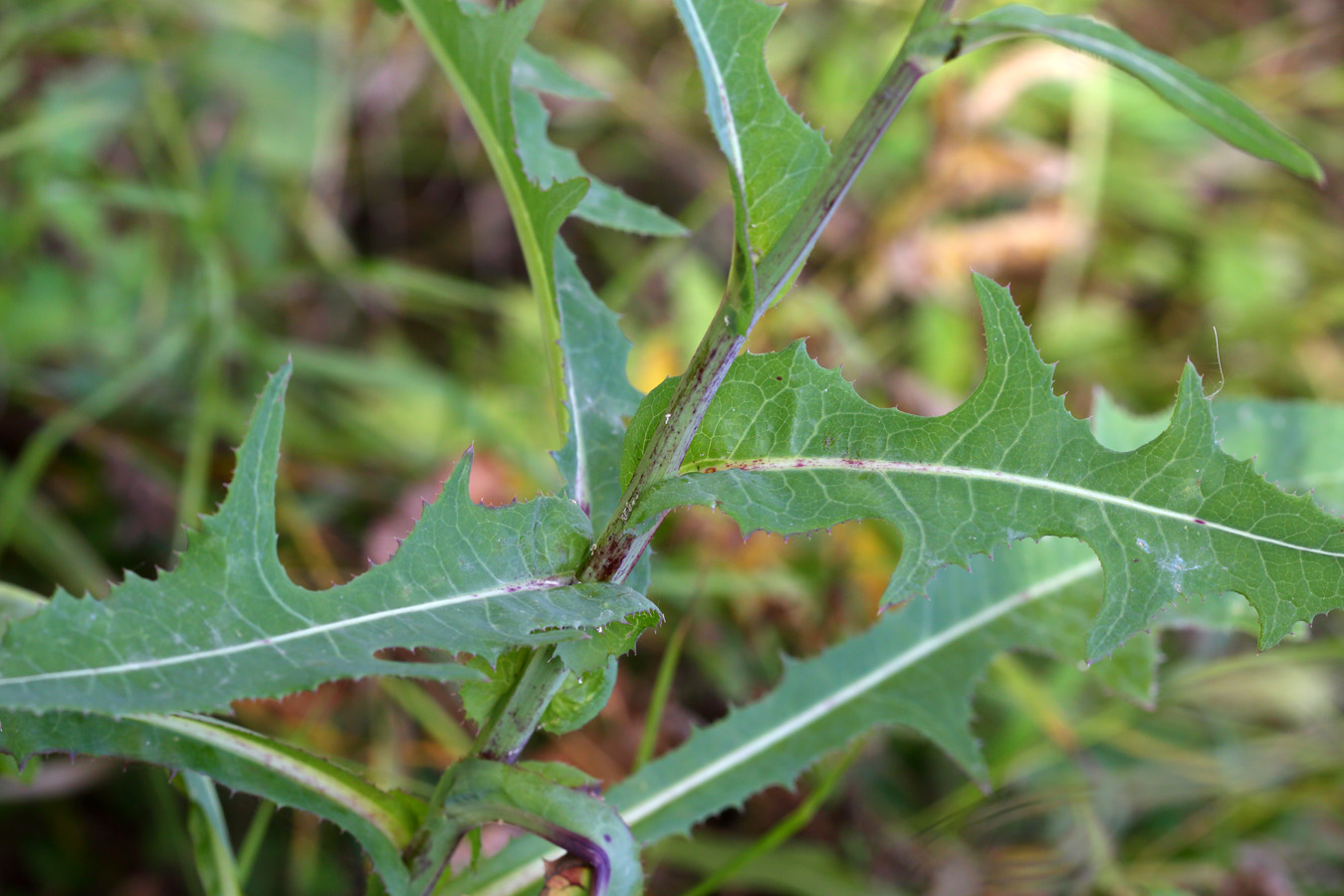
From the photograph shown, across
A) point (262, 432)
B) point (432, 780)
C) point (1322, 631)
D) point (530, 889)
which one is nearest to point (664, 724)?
point (432, 780)

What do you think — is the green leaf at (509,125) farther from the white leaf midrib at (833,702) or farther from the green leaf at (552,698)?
the white leaf midrib at (833,702)

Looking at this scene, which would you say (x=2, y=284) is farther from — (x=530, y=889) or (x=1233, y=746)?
(x=1233, y=746)

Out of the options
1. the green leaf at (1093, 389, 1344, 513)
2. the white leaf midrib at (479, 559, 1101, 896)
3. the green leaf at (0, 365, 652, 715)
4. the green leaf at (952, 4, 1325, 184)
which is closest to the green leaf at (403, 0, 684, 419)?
the green leaf at (0, 365, 652, 715)

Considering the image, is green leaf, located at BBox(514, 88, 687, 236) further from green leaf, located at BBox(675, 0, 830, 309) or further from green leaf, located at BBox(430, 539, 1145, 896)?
green leaf, located at BBox(430, 539, 1145, 896)

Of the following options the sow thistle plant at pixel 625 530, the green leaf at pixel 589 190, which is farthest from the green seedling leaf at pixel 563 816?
the green leaf at pixel 589 190

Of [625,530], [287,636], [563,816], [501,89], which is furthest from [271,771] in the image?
[501,89]

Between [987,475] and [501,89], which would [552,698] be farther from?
[501,89]

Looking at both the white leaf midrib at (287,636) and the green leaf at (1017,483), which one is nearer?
the white leaf midrib at (287,636)
